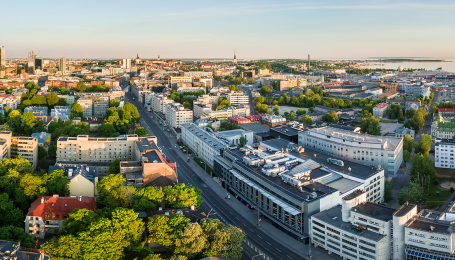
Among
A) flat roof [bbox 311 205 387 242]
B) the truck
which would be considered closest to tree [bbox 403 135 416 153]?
the truck

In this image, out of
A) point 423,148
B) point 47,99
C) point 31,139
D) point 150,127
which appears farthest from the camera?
point 47,99

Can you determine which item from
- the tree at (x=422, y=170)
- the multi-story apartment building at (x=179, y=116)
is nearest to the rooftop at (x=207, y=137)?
the multi-story apartment building at (x=179, y=116)

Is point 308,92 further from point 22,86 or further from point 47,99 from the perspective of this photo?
point 22,86

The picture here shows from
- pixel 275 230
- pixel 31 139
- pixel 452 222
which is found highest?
pixel 31 139

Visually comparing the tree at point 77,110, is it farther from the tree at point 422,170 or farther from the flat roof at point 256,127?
the tree at point 422,170

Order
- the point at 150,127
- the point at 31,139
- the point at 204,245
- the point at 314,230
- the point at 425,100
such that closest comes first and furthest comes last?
the point at 204,245
the point at 314,230
the point at 31,139
the point at 150,127
the point at 425,100

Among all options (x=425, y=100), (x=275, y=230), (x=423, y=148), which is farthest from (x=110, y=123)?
(x=425, y=100)

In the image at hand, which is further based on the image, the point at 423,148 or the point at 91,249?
the point at 423,148

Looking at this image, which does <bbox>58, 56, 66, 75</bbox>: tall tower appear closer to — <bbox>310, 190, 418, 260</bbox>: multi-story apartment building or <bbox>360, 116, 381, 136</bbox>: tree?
<bbox>360, 116, 381, 136</bbox>: tree
